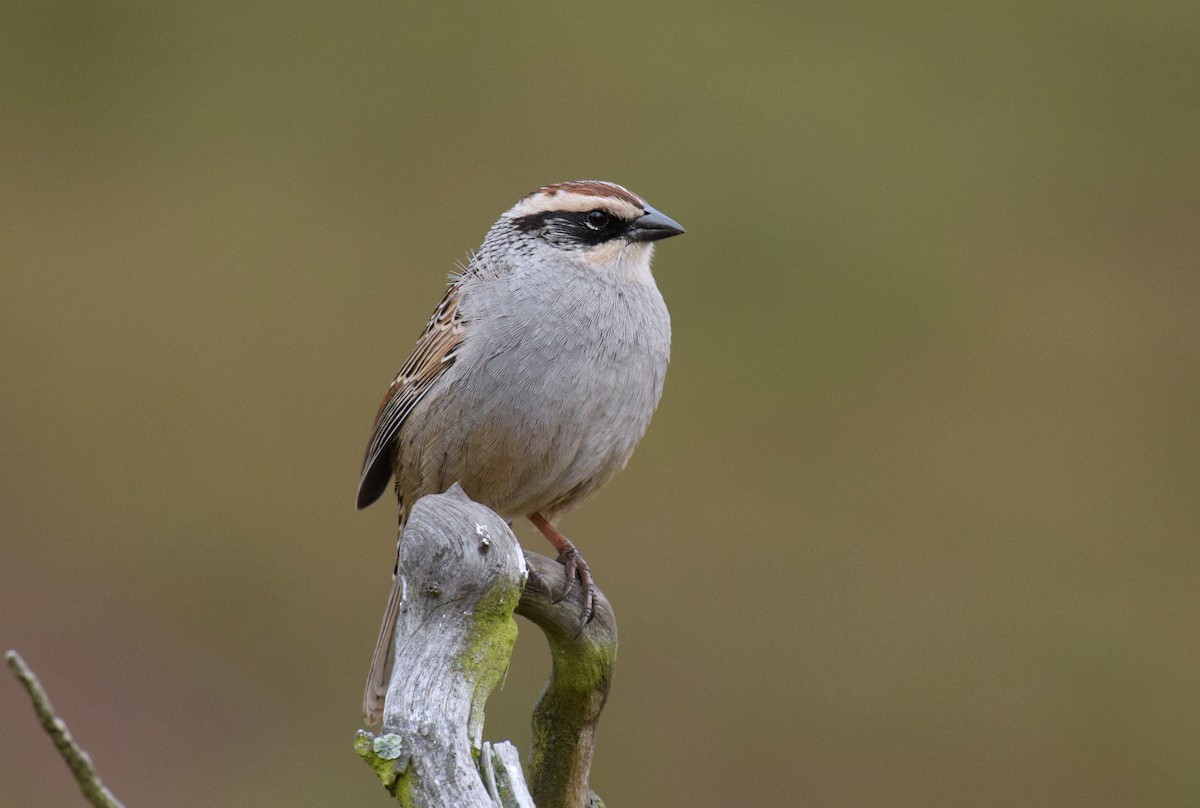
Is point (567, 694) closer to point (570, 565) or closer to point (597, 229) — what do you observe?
point (570, 565)

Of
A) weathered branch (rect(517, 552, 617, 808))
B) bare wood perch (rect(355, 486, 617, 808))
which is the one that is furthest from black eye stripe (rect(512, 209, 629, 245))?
bare wood perch (rect(355, 486, 617, 808))

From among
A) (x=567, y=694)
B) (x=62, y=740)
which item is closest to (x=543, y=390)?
(x=567, y=694)

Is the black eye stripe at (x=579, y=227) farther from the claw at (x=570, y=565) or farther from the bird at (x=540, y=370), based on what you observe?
the claw at (x=570, y=565)

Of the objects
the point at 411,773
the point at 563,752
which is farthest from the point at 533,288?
the point at 411,773

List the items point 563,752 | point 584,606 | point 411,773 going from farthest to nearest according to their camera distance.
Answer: point 584,606 < point 563,752 < point 411,773

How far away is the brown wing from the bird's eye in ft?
1.66

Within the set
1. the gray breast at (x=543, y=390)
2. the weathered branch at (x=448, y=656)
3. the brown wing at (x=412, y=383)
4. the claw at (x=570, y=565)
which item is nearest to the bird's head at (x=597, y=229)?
the gray breast at (x=543, y=390)

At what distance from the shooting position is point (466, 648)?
7.77 ft

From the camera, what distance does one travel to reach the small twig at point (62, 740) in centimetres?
154

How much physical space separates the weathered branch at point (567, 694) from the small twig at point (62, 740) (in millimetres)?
1446

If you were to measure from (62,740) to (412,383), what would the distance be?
2940 mm

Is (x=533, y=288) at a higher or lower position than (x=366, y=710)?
higher

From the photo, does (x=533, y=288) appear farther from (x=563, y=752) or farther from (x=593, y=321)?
(x=563, y=752)

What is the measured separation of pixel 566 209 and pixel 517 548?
2.21m
